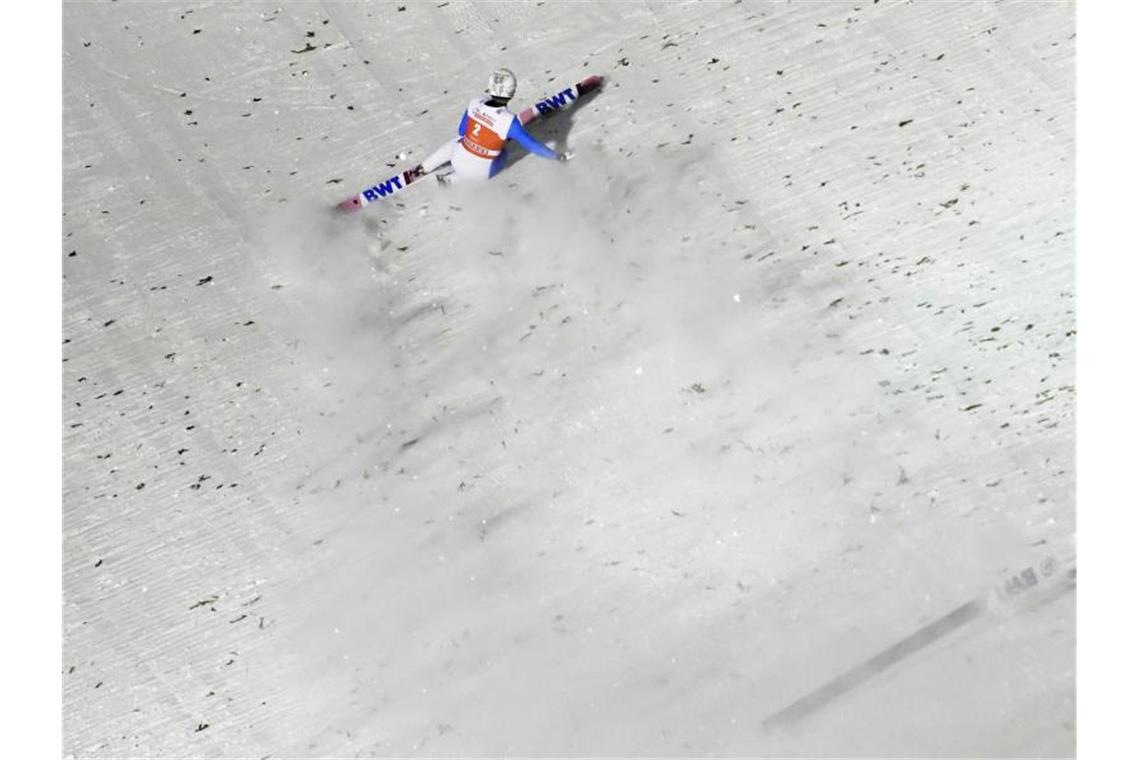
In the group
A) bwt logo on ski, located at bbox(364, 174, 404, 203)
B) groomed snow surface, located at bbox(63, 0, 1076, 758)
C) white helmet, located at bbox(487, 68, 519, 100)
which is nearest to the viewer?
white helmet, located at bbox(487, 68, 519, 100)

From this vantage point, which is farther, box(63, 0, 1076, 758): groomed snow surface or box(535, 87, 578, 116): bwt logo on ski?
box(535, 87, 578, 116): bwt logo on ski

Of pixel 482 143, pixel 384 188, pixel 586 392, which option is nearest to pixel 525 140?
pixel 482 143

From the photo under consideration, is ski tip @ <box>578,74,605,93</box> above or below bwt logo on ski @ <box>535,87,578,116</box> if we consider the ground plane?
above

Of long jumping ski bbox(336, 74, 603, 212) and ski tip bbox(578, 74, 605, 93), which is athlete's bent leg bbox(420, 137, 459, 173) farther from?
ski tip bbox(578, 74, 605, 93)

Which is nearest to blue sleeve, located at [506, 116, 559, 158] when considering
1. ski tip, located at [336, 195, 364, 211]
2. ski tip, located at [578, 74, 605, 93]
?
ski tip, located at [578, 74, 605, 93]

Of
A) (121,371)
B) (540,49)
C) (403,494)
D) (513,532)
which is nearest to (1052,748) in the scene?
(513,532)

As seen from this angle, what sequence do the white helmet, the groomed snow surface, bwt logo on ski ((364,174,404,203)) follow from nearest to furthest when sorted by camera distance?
the white helmet → the groomed snow surface → bwt logo on ski ((364,174,404,203))

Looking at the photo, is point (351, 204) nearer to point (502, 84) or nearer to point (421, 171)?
point (421, 171)

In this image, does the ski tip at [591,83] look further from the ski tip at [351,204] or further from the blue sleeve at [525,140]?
the ski tip at [351,204]

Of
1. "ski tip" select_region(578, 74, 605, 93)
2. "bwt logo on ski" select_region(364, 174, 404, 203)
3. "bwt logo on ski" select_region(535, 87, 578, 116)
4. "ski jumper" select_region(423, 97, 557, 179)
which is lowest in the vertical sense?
"ski jumper" select_region(423, 97, 557, 179)
